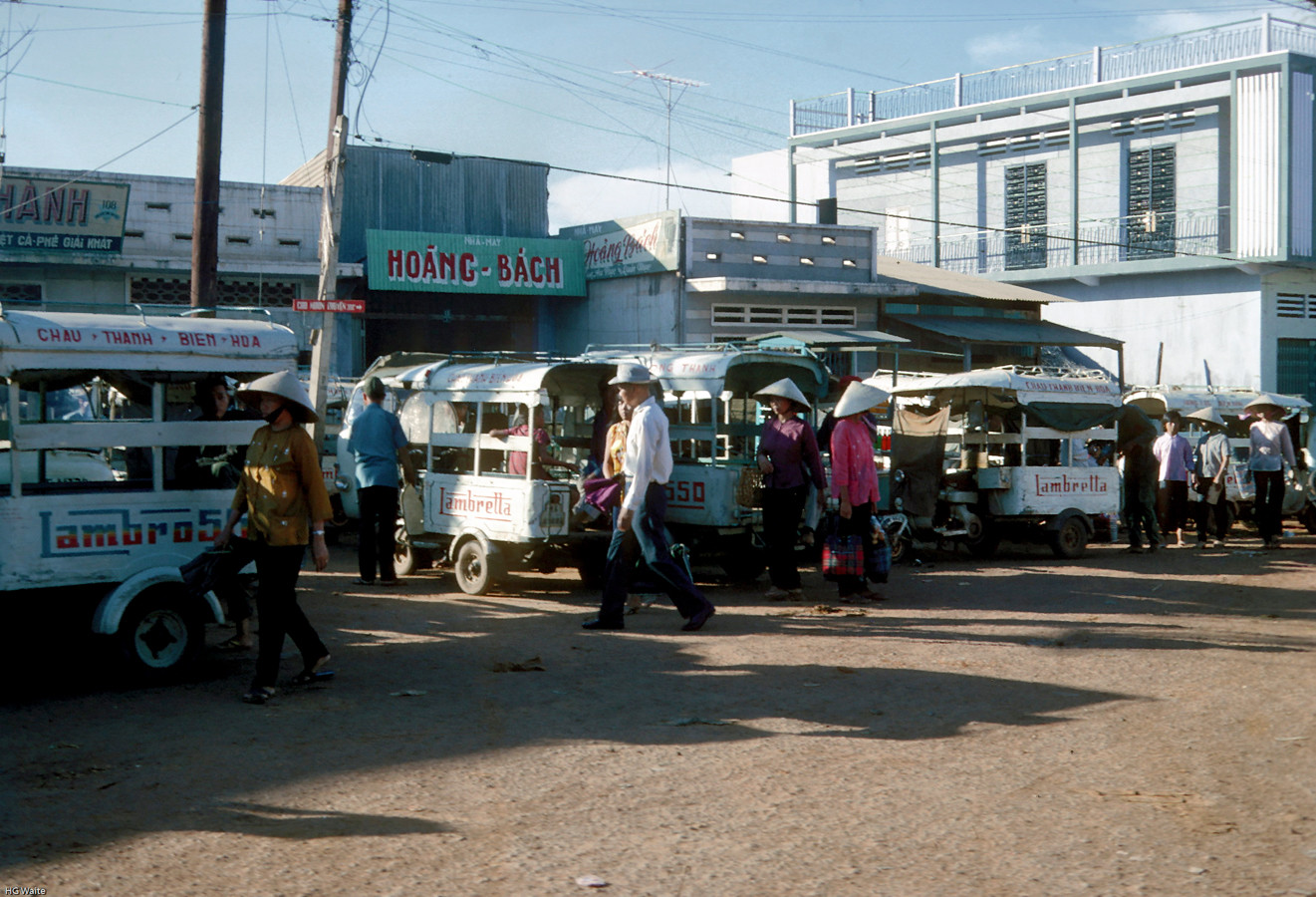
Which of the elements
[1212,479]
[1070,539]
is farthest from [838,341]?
[1212,479]

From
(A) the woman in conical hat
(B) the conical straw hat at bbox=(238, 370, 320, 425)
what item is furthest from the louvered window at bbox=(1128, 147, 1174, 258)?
(B) the conical straw hat at bbox=(238, 370, 320, 425)

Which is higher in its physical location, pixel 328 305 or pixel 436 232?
pixel 436 232

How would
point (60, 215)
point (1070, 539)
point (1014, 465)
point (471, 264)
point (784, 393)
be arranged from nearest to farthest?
point (784, 393), point (1014, 465), point (1070, 539), point (60, 215), point (471, 264)

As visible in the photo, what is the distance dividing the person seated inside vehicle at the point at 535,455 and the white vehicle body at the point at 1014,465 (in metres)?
4.92

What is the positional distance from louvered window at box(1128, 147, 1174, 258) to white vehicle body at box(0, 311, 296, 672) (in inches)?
1134

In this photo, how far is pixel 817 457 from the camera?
1130 cm

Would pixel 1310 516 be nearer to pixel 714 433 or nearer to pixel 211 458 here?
pixel 714 433

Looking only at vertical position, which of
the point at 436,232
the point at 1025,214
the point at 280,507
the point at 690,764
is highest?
the point at 1025,214

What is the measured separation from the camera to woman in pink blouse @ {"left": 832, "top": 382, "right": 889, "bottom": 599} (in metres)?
11.1

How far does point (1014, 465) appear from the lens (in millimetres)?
15414

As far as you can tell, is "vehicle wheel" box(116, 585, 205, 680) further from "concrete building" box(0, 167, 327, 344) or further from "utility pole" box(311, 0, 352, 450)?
"concrete building" box(0, 167, 327, 344)

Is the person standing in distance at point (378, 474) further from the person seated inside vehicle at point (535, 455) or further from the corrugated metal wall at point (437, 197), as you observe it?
the corrugated metal wall at point (437, 197)

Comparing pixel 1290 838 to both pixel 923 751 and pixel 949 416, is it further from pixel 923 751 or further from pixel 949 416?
pixel 949 416

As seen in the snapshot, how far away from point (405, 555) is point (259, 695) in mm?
5974
